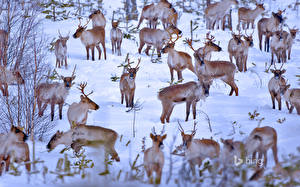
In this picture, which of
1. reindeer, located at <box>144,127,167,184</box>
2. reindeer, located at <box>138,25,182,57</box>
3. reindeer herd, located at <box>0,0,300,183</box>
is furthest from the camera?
reindeer, located at <box>138,25,182,57</box>

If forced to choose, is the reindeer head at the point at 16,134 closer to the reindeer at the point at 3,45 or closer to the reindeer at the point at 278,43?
the reindeer at the point at 3,45

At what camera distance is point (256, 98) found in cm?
966

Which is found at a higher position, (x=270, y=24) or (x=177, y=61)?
(x=270, y=24)

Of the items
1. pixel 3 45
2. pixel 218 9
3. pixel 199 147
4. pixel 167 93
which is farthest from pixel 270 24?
pixel 3 45

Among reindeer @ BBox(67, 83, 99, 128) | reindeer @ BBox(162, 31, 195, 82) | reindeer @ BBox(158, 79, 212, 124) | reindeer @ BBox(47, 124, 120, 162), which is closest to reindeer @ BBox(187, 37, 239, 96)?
reindeer @ BBox(162, 31, 195, 82)

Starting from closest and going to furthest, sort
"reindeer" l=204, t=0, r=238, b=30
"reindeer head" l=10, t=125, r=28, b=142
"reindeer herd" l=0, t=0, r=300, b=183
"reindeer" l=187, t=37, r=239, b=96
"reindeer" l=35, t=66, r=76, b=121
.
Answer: "reindeer herd" l=0, t=0, r=300, b=183, "reindeer head" l=10, t=125, r=28, b=142, "reindeer" l=35, t=66, r=76, b=121, "reindeer" l=187, t=37, r=239, b=96, "reindeer" l=204, t=0, r=238, b=30

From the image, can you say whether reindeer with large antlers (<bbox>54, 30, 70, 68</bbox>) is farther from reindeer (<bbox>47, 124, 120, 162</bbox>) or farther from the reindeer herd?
reindeer (<bbox>47, 124, 120, 162</bbox>)

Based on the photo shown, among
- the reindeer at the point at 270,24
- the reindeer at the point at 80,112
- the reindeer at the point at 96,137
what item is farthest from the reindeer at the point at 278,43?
the reindeer at the point at 96,137

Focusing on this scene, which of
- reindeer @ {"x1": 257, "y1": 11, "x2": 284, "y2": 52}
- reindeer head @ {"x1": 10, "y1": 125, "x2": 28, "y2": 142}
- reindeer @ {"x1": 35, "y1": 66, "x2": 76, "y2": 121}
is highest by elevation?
reindeer @ {"x1": 257, "y1": 11, "x2": 284, "y2": 52}

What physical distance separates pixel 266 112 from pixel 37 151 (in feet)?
15.6

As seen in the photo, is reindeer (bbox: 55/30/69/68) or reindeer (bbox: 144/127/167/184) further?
reindeer (bbox: 55/30/69/68)

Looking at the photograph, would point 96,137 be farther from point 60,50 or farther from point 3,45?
point 60,50

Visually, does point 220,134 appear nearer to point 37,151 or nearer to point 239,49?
point 37,151

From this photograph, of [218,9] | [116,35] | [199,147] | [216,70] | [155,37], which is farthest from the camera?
[218,9]
